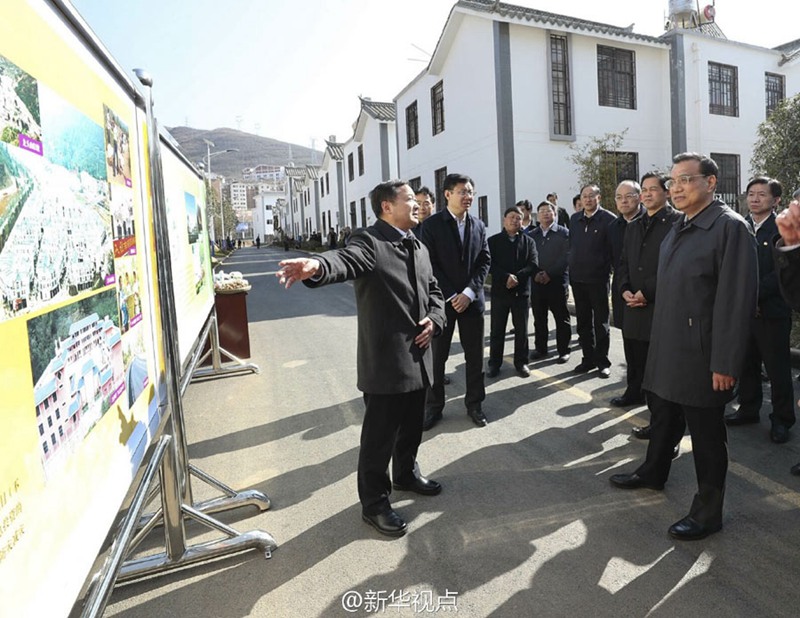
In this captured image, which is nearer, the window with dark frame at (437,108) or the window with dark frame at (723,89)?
the window with dark frame at (723,89)

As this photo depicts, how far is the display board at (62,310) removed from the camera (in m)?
1.21

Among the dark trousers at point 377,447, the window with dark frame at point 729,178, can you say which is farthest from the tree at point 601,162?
the dark trousers at point 377,447

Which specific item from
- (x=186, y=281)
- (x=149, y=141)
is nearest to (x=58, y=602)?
(x=149, y=141)

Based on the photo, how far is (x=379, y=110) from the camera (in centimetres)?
3000

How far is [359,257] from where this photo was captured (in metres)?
3.01

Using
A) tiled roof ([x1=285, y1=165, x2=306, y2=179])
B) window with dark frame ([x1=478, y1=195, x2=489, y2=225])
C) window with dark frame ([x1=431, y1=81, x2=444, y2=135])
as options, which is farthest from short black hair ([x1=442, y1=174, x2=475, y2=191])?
tiled roof ([x1=285, y1=165, x2=306, y2=179])

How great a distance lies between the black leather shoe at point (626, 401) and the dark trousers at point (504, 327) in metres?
1.46

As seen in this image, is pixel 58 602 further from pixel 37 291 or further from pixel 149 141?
pixel 149 141

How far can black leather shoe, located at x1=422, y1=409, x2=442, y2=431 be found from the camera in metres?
4.85

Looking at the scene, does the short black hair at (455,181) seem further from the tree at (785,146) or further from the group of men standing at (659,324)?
the tree at (785,146)

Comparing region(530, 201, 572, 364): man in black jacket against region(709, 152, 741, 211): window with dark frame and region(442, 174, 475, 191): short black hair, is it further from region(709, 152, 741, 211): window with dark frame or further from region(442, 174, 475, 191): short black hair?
region(709, 152, 741, 211): window with dark frame

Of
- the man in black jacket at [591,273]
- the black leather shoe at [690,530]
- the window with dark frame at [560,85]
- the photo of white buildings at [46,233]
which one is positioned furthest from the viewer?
the window with dark frame at [560,85]

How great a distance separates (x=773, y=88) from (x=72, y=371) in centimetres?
2653

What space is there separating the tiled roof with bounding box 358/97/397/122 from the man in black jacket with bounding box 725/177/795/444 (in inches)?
1026
